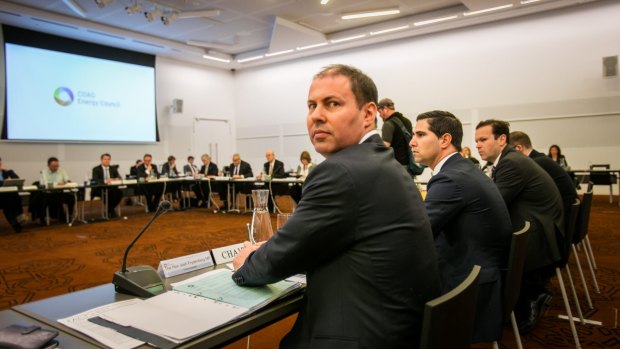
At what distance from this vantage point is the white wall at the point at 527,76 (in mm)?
9445

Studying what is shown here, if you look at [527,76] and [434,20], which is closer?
[434,20]

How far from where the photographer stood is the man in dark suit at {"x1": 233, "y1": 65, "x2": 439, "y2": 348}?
1.02m

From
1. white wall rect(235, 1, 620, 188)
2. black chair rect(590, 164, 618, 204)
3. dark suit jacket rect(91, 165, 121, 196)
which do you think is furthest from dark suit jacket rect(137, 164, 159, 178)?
black chair rect(590, 164, 618, 204)

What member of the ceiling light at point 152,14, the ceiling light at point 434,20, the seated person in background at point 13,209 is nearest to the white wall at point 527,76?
the ceiling light at point 434,20

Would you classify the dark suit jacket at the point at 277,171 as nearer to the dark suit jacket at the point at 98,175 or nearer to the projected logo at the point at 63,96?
the dark suit jacket at the point at 98,175

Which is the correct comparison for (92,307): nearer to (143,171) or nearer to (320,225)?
(320,225)

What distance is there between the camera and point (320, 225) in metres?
1.04

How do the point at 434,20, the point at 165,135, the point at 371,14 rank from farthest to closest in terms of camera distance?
the point at 165,135, the point at 434,20, the point at 371,14

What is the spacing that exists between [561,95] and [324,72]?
10512mm

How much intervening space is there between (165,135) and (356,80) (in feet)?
42.3

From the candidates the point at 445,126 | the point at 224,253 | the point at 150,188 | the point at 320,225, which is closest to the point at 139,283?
the point at 224,253

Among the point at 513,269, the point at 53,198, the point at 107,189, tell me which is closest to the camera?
the point at 513,269

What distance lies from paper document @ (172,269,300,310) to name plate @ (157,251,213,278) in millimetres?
109

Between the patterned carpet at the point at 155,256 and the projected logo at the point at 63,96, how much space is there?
3.46 metres
